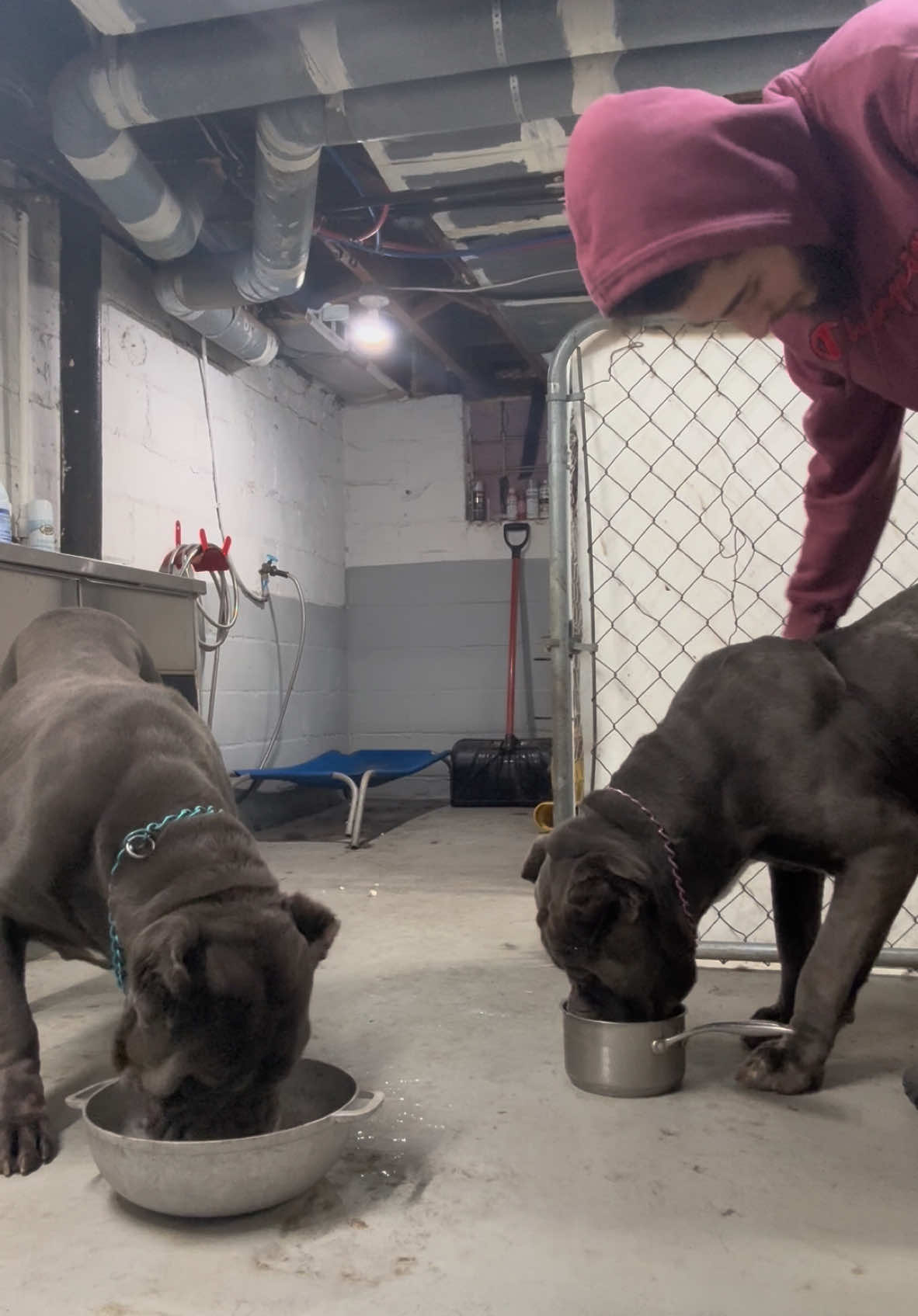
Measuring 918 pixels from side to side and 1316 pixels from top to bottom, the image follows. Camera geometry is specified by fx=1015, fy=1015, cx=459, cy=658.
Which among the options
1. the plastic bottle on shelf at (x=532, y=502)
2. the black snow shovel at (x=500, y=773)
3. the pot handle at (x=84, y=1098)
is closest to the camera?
the pot handle at (x=84, y=1098)

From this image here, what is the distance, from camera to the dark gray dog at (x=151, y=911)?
4.12 feet

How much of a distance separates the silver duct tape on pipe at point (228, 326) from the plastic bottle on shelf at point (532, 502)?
2005 millimetres

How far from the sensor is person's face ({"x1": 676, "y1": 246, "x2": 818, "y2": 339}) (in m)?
1.42

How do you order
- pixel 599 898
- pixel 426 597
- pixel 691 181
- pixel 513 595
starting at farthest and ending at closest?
pixel 426 597 → pixel 513 595 → pixel 599 898 → pixel 691 181

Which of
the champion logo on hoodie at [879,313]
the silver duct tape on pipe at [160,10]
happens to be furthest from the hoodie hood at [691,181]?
the silver duct tape on pipe at [160,10]

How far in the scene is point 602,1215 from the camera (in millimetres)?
1333

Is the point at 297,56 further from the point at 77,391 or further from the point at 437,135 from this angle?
the point at 77,391

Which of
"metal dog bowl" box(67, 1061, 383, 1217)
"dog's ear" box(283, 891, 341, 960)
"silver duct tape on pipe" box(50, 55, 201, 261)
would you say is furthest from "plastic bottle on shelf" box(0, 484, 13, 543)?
"metal dog bowl" box(67, 1061, 383, 1217)

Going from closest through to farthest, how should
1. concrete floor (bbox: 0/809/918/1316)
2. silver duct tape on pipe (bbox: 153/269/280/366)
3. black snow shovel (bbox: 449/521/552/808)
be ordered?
concrete floor (bbox: 0/809/918/1316)
silver duct tape on pipe (bbox: 153/269/280/366)
black snow shovel (bbox: 449/521/552/808)

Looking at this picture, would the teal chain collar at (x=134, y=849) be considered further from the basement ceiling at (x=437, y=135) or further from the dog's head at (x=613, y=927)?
the basement ceiling at (x=437, y=135)

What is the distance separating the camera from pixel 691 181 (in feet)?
4.38

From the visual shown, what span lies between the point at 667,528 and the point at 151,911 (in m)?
1.85

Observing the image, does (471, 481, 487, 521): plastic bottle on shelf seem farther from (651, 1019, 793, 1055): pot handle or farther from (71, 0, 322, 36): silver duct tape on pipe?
(651, 1019, 793, 1055): pot handle

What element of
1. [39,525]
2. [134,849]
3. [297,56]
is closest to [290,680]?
[39,525]
